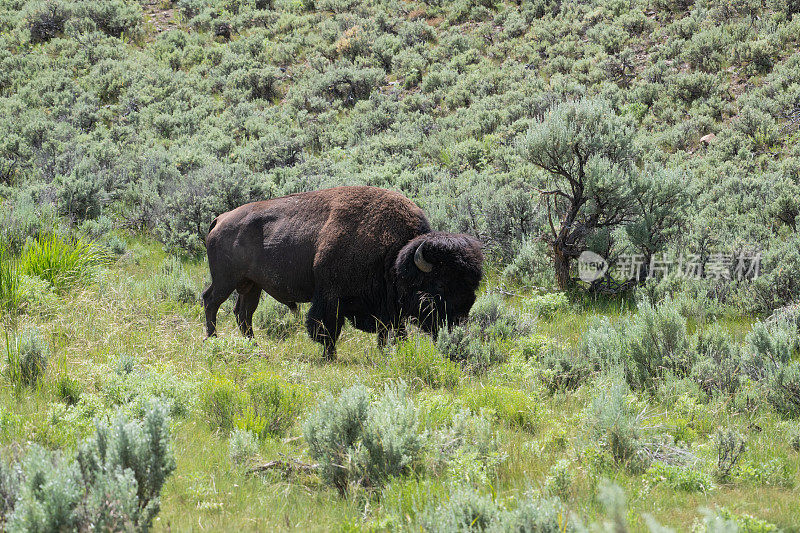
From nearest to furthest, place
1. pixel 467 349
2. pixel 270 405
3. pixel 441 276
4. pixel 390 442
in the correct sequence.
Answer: pixel 390 442
pixel 270 405
pixel 467 349
pixel 441 276

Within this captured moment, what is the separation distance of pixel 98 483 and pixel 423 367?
11.2ft

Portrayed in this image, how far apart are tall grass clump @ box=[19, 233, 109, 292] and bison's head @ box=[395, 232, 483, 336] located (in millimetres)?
4873

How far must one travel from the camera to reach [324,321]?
7.50 m

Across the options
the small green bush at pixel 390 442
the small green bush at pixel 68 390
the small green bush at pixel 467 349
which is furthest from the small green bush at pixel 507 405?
the small green bush at pixel 68 390

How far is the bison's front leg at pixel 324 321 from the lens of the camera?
745cm

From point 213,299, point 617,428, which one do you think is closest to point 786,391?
point 617,428

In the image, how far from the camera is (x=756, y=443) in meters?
4.38

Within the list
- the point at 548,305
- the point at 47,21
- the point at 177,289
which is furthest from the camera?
the point at 47,21

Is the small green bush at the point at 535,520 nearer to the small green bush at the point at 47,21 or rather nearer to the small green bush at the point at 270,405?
the small green bush at the point at 270,405

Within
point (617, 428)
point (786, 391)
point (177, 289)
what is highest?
point (617, 428)

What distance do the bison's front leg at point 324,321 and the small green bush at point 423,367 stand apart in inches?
59.2

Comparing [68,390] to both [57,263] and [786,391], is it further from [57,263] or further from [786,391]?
[786,391]

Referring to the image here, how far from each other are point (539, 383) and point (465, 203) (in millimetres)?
6463

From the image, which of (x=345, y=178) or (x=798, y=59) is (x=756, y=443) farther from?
(x=798, y=59)
